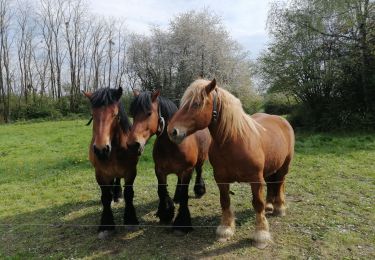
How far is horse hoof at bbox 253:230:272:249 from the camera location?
13.0 ft

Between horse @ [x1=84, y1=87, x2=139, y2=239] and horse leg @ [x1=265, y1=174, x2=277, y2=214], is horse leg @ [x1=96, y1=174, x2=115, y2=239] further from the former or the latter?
horse leg @ [x1=265, y1=174, x2=277, y2=214]

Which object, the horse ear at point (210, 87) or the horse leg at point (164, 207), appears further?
the horse leg at point (164, 207)

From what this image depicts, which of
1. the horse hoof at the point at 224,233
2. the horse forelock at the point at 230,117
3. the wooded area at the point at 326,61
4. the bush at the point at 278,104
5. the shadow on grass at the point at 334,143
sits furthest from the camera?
the bush at the point at 278,104

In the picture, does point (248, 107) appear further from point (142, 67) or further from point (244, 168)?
point (244, 168)

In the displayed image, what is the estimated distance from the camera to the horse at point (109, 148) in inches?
149

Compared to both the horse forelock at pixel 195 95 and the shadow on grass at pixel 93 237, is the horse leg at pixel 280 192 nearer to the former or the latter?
the shadow on grass at pixel 93 237

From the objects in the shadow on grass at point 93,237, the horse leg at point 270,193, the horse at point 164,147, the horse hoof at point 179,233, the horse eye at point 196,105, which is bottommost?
the shadow on grass at point 93,237

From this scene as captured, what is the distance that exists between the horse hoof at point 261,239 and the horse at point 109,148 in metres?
1.65

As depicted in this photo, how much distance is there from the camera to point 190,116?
3449 mm

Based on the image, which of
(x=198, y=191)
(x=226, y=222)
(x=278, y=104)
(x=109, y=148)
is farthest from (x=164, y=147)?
(x=278, y=104)

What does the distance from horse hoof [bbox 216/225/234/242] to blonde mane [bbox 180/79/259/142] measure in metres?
1.18

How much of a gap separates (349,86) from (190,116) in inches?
468

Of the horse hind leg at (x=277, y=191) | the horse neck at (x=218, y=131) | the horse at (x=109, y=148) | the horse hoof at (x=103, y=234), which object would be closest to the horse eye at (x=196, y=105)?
the horse neck at (x=218, y=131)

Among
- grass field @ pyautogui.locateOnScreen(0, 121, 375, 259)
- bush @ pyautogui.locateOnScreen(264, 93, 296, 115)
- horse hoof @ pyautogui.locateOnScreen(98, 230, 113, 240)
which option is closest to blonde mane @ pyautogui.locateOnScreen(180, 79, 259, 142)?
grass field @ pyautogui.locateOnScreen(0, 121, 375, 259)
